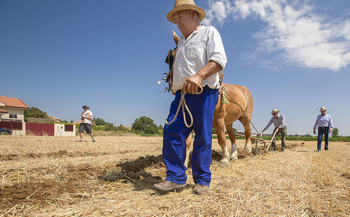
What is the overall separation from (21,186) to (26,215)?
82cm

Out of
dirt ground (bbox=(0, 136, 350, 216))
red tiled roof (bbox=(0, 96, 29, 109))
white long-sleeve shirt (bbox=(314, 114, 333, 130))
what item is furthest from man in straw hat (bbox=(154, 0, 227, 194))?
red tiled roof (bbox=(0, 96, 29, 109))

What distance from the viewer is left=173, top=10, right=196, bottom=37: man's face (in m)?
2.44

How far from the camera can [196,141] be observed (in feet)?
7.66

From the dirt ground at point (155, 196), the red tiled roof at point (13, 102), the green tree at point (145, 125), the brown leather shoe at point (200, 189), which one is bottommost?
the green tree at point (145, 125)

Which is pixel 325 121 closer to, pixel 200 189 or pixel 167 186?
pixel 200 189

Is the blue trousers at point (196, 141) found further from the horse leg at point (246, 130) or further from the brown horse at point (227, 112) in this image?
the horse leg at point (246, 130)

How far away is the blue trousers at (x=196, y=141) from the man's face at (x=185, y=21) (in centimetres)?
78

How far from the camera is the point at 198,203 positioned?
6.03 feet

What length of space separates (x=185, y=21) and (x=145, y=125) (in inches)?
2609

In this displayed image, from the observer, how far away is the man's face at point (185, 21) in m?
2.44

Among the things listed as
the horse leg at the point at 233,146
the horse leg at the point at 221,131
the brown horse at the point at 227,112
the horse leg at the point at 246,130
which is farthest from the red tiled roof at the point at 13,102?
the horse leg at the point at 221,131

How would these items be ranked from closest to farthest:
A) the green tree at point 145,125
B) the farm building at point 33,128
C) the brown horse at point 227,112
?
the brown horse at point 227,112 < the farm building at point 33,128 < the green tree at point 145,125

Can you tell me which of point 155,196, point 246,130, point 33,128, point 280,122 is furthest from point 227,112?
point 33,128

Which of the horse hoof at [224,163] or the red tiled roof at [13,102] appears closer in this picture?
the horse hoof at [224,163]
